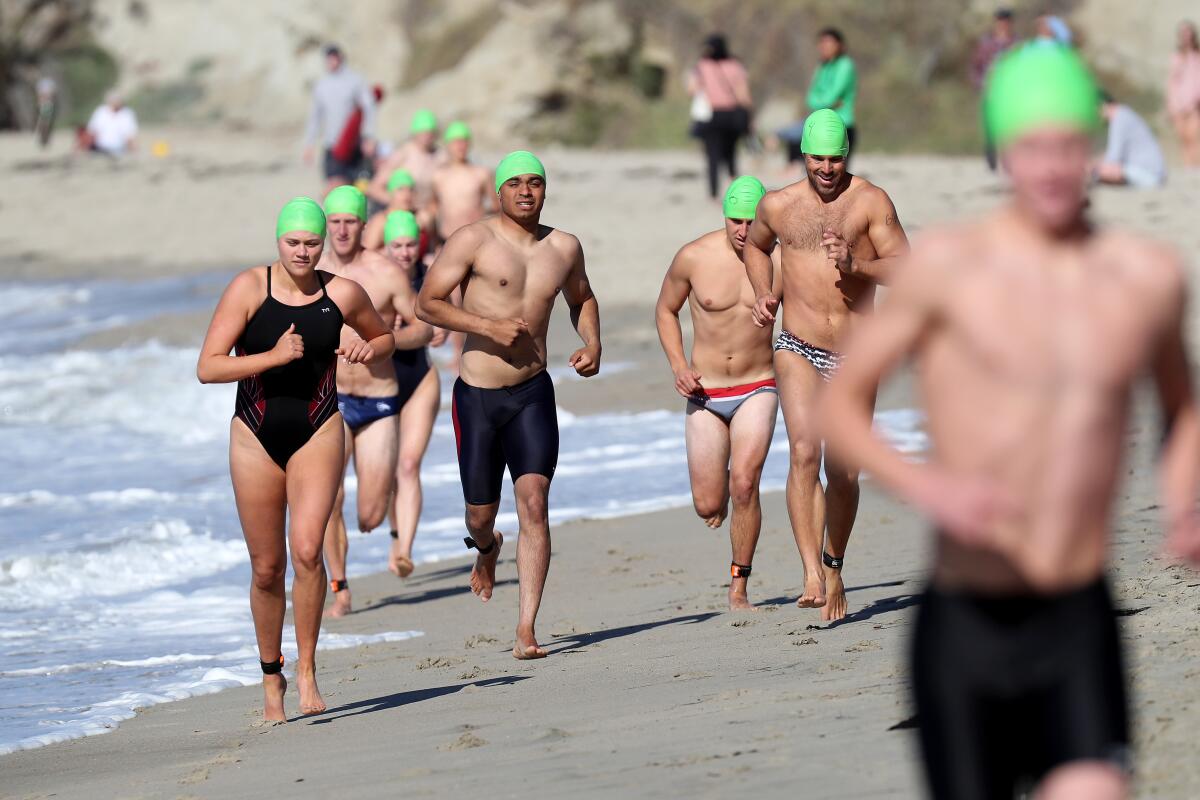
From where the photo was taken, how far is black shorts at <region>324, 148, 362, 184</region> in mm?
19219

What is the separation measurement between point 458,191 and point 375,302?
5659 mm

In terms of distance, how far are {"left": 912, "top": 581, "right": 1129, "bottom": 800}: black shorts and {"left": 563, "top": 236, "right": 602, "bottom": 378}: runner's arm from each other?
15.0 ft

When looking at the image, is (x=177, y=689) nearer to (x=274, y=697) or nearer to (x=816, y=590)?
(x=274, y=697)

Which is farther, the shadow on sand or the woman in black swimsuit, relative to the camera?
the shadow on sand

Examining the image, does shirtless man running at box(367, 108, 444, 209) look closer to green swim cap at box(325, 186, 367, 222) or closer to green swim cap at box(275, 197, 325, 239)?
green swim cap at box(325, 186, 367, 222)

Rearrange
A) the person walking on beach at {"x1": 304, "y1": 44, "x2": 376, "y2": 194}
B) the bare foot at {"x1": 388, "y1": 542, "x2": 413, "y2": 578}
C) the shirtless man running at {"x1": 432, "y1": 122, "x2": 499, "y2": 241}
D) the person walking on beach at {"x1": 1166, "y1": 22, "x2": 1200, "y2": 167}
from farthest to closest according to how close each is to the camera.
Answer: the person walking on beach at {"x1": 1166, "y1": 22, "x2": 1200, "y2": 167} < the person walking on beach at {"x1": 304, "y1": 44, "x2": 376, "y2": 194} < the shirtless man running at {"x1": 432, "y1": 122, "x2": 499, "y2": 241} < the bare foot at {"x1": 388, "y1": 542, "x2": 413, "y2": 578}

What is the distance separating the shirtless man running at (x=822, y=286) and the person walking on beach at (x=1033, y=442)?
13.8 feet

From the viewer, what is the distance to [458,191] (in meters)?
14.9

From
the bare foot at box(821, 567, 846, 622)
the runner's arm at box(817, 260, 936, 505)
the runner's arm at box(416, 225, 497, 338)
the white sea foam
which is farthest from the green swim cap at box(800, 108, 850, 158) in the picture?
the runner's arm at box(817, 260, 936, 505)

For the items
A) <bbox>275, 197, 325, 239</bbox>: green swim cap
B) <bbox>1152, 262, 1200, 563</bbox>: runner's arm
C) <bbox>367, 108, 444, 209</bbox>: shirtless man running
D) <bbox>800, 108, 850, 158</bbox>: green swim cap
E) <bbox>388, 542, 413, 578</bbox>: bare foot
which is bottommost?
<bbox>388, 542, 413, 578</bbox>: bare foot

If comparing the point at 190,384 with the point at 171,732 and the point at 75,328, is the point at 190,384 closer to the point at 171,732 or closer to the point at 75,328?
the point at 75,328

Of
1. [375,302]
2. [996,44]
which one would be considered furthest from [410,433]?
[996,44]

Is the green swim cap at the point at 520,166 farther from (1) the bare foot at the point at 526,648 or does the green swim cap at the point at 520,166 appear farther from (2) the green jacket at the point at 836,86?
(2) the green jacket at the point at 836,86

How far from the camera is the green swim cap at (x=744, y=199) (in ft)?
27.2
